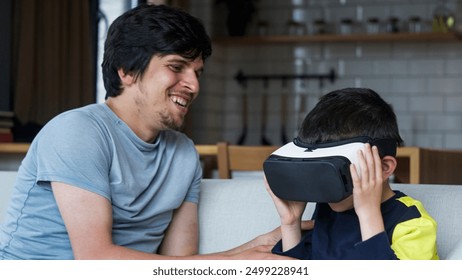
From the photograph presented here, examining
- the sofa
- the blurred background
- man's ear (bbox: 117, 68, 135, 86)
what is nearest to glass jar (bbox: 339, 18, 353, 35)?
the blurred background

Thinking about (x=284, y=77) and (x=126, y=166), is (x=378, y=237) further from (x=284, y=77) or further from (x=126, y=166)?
(x=284, y=77)

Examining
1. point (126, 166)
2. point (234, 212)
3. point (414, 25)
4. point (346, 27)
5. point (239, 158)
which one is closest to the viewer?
point (126, 166)

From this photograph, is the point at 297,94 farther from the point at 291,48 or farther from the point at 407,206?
the point at 407,206

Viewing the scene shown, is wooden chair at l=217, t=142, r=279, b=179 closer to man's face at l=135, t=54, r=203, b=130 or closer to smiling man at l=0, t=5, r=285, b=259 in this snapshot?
smiling man at l=0, t=5, r=285, b=259

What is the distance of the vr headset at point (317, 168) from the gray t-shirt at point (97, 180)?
0.36m

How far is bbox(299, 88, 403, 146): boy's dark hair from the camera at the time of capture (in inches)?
53.7

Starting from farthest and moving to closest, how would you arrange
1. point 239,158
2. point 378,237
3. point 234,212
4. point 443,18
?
1. point 443,18
2. point 239,158
3. point 234,212
4. point 378,237

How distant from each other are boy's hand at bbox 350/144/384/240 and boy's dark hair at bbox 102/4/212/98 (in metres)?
0.51

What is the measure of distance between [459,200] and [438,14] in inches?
136

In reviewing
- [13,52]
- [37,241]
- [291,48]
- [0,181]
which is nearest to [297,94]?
[291,48]

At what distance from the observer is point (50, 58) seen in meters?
3.93

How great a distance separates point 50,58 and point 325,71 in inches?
77.4

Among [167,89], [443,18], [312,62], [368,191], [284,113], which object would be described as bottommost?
[284,113]

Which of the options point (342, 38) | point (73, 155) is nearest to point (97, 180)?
point (73, 155)
